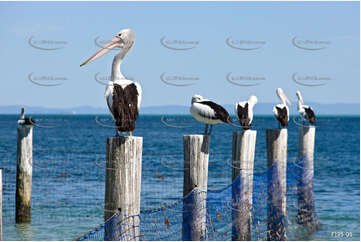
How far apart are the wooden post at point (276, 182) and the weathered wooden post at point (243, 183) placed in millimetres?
662

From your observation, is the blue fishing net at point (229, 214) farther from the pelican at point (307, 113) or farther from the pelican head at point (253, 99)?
the pelican at point (307, 113)

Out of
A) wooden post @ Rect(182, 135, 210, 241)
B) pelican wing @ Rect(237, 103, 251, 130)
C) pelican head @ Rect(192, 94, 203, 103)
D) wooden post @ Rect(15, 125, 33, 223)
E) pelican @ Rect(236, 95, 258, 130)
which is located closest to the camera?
wooden post @ Rect(182, 135, 210, 241)

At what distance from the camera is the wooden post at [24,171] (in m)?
10.5

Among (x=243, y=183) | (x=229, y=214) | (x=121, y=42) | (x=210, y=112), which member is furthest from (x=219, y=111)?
(x=121, y=42)

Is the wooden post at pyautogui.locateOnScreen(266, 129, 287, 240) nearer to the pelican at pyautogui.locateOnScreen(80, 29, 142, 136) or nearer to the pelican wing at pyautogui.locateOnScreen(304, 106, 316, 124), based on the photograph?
the pelican at pyautogui.locateOnScreen(80, 29, 142, 136)

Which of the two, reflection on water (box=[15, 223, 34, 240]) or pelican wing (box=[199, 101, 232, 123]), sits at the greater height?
pelican wing (box=[199, 101, 232, 123])

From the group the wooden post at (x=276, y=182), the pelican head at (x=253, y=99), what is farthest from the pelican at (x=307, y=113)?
the wooden post at (x=276, y=182)

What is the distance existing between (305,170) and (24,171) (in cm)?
497

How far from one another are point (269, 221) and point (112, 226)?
3.92m

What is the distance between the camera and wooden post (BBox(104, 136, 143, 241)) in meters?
5.73

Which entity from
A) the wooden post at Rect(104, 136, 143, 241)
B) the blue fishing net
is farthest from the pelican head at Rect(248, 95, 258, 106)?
the wooden post at Rect(104, 136, 143, 241)

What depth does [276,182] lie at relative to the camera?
897 centimetres

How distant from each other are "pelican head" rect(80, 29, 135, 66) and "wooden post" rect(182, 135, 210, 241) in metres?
1.80

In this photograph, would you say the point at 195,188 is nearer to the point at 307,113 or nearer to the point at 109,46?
the point at 109,46
